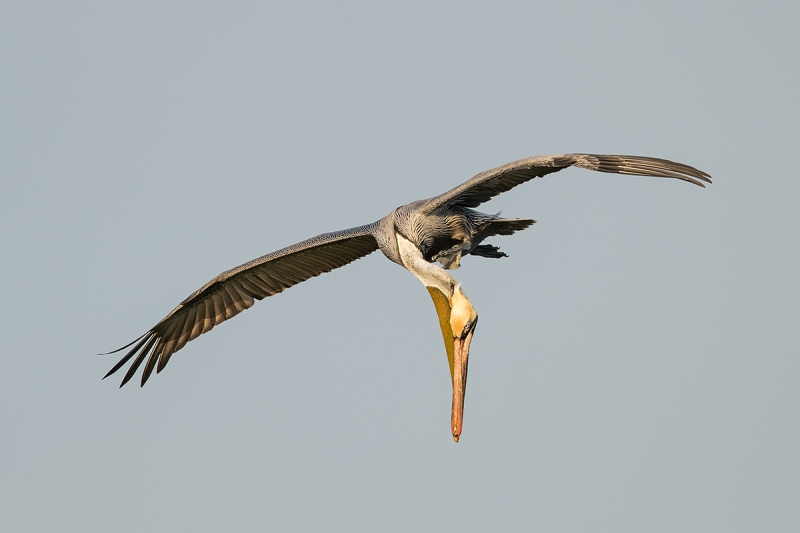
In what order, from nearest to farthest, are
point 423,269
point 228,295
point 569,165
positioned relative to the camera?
1. point 569,165
2. point 423,269
3. point 228,295

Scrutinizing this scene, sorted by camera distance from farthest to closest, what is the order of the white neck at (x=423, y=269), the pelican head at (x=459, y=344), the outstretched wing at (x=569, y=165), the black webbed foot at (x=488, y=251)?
the black webbed foot at (x=488, y=251), the white neck at (x=423, y=269), the pelican head at (x=459, y=344), the outstretched wing at (x=569, y=165)

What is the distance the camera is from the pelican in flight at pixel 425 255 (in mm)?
13906

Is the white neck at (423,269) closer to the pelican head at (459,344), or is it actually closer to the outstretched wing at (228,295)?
the pelican head at (459,344)

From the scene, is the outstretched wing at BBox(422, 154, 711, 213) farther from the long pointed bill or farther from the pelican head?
the long pointed bill

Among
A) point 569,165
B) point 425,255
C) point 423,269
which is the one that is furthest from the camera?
point 425,255

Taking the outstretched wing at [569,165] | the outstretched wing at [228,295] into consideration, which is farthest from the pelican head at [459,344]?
the outstretched wing at [228,295]

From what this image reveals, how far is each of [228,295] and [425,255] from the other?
3794 millimetres

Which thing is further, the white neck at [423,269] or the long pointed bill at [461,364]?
the white neck at [423,269]

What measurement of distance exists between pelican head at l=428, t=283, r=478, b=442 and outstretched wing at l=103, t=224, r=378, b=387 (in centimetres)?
343

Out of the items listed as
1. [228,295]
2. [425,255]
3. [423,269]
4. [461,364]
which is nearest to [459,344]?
[461,364]

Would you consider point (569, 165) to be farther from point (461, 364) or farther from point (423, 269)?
point (461, 364)

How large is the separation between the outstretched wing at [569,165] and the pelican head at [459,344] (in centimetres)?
133

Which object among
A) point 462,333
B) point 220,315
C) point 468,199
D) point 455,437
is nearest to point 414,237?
point 468,199

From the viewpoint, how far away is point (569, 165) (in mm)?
13984
